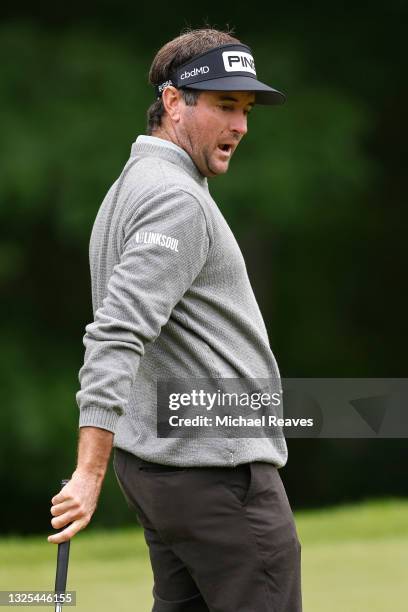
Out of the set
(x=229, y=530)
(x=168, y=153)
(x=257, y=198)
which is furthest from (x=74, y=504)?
(x=257, y=198)

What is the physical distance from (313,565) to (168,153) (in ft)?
10.2

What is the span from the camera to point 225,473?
9.30ft

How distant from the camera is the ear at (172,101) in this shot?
10.2 ft

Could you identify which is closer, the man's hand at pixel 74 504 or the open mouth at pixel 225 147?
the man's hand at pixel 74 504

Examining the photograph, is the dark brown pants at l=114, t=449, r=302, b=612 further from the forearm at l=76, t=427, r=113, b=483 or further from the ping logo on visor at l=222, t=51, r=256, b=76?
the ping logo on visor at l=222, t=51, r=256, b=76

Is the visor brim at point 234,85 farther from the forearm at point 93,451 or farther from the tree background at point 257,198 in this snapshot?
the tree background at point 257,198

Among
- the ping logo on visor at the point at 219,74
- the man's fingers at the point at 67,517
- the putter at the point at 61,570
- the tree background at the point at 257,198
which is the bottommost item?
the putter at the point at 61,570

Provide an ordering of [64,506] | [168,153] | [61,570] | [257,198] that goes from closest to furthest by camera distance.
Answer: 1. [64,506]
2. [61,570]
3. [168,153]
4. [257,198]

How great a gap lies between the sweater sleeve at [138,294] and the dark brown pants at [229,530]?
272 millimetres

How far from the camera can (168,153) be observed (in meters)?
3.02

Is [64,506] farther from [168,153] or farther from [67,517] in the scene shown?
[168,153]

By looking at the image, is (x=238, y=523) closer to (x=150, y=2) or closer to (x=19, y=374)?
(x=19, y=374)

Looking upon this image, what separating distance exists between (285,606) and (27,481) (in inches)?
419

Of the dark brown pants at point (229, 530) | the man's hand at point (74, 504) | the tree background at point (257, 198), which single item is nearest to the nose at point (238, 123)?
the dark brown pants at point (229, 530)
